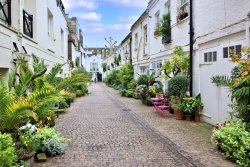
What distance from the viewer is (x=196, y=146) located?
720 cm

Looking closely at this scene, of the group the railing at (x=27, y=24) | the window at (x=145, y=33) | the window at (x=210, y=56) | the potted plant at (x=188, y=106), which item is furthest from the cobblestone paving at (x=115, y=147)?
the window at (x=145, y=33)

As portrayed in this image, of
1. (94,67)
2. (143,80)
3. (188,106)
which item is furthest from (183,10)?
(94,67)

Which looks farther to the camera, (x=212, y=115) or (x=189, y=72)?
(x=189, y=72)

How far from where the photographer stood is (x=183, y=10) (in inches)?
516

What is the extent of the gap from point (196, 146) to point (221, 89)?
280 centimetres

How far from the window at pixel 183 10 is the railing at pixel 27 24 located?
6.28 m

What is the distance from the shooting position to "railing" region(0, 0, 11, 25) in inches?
345

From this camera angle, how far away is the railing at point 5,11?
876 centimetres

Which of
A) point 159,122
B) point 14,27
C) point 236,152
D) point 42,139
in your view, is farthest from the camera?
point 159,122

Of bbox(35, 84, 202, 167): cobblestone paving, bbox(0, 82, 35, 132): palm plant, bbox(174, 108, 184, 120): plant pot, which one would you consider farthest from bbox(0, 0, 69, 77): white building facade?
bbox(174, 108, 184, 120): plant pot

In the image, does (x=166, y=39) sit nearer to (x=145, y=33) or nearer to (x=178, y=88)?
(x=178, y=88)

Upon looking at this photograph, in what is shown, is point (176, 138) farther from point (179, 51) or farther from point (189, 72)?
point (179, 51)

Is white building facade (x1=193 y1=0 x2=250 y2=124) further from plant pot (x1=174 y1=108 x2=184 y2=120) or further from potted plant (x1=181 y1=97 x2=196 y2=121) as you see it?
plant pot (x1=174 y1=108 x2=184 y2=120)

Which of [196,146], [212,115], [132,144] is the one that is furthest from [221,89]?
[132,144]
